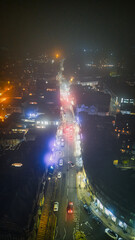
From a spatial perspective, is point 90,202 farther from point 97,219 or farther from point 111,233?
point 111,233

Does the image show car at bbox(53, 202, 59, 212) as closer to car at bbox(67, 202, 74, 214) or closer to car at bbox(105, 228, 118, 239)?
car at bbox(67, 202, 74, 214)

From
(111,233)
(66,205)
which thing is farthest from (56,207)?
(111,233)

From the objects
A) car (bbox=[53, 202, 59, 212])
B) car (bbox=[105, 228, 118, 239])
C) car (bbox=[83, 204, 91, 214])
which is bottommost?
car (bbox=[105, 228, 118, 239])

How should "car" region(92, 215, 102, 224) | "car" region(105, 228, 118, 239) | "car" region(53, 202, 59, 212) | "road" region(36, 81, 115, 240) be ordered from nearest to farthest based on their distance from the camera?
"car" region(105, 228, 118, 239) < "road" region(36, 81, 115, 240) < "car" region(92, 215, 102, 224) < "car" region(53, 202, 59, 212)

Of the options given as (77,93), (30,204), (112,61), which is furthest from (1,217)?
(112,61)

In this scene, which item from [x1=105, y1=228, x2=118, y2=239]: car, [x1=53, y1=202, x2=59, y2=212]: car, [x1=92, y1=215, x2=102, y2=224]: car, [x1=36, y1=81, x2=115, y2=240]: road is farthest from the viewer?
[x1=53, y1=202, x2=59, y2=212]: car

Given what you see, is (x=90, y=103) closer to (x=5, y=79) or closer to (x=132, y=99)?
(x=132, y=99)

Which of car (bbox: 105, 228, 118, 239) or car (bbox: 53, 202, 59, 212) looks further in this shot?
car (bbox: 53, 202, 59, 212)

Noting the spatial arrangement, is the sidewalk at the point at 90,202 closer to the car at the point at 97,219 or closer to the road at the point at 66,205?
the car at the point at 97,219

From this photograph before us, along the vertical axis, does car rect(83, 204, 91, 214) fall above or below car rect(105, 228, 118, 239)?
above
